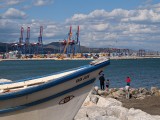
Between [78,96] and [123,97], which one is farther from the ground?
[78,96]

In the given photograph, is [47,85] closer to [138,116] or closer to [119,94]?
[138,116]

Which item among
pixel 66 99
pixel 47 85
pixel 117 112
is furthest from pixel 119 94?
pixel 47 85

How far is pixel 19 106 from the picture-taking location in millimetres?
10453

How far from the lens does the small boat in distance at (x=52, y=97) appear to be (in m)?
10.3

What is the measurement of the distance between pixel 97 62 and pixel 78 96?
3.33 ft

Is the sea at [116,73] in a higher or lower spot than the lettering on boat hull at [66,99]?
lower

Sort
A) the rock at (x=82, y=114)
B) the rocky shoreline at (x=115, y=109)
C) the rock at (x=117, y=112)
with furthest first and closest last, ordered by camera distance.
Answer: the rock at (x=82, y=114) < the rock at (x=117, y=112) < the rocky shoreline at (x=115, y=109)

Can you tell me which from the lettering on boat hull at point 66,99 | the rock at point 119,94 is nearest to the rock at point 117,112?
the lettering on boat hull at point 66,99

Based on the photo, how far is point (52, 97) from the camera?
35.0 feet

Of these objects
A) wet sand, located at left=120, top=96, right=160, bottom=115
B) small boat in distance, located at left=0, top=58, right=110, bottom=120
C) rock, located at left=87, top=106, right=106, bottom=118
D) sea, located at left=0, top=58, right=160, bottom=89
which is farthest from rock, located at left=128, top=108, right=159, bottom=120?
wet sand, located at left=120, top=96, right=160, bottom=115

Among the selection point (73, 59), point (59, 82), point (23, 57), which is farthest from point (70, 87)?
point (23, 57)

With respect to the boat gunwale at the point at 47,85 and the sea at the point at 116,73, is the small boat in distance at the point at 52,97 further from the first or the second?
A: the sea at the point at 116,73

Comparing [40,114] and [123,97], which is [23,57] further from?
[40,114]

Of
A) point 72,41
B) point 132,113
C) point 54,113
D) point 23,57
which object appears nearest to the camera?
point 54,113
